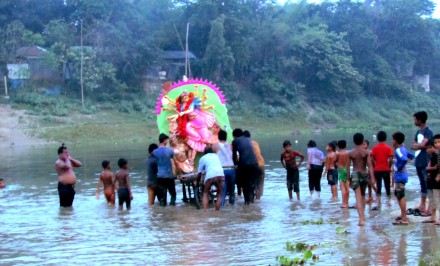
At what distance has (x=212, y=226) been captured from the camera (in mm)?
12492

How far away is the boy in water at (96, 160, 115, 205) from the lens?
15.0 m

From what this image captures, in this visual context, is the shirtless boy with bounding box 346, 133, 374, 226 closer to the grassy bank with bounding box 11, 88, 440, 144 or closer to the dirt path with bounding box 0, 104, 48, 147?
the dirt path with bounding box 0, 104, 48, 147

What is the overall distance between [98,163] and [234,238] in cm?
1725

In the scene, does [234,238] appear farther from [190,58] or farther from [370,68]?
[370,68]

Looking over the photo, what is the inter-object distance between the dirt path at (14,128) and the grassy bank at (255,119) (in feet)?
1.33

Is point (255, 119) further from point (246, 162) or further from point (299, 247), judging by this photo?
point (299, 247)

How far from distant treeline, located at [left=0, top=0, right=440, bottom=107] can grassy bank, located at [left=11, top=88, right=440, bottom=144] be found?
156 cm

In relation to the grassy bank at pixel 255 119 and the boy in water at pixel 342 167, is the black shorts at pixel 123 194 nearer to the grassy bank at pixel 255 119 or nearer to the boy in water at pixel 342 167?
Answer: the boy in water at pixel 342 167

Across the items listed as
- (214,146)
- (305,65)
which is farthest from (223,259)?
(305,65)

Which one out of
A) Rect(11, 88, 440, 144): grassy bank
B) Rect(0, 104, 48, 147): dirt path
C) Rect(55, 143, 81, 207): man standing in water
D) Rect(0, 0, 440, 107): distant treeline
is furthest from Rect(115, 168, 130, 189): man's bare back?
Rect(0, 0, 440, 107): distant treeline

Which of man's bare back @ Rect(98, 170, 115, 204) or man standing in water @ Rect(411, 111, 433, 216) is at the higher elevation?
man standing in water @ Rect(411, 111, 433, 216)

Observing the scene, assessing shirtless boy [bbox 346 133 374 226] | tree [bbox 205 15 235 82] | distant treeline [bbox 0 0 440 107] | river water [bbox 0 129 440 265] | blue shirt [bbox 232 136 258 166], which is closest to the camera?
river water [bbox 0 129 440 265]

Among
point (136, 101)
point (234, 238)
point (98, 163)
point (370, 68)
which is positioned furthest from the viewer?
point (370, 68)

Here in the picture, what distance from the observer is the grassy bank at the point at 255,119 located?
42.2m
